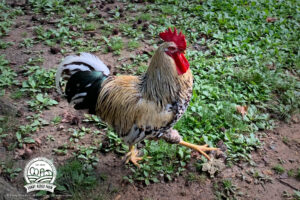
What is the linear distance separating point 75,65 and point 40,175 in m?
1.42

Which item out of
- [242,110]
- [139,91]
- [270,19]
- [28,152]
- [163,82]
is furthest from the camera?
[270,19]

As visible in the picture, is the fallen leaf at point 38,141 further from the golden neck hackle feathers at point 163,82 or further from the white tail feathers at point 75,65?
the golden neck hackle feathers at point 163,82

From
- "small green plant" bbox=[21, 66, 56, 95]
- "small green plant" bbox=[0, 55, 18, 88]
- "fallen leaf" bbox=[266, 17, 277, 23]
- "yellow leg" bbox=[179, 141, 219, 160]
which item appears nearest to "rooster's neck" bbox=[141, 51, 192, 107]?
"yellow leg" bbox=[179, 141, 219, 160]

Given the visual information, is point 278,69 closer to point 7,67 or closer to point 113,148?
point 113,148

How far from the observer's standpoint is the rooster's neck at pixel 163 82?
3.06 meters

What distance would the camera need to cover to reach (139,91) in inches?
128

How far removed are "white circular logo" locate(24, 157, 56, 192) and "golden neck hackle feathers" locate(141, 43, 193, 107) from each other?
1.51m

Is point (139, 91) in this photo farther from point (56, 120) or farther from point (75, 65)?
point (56, 120)

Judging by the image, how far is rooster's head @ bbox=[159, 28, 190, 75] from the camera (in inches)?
117

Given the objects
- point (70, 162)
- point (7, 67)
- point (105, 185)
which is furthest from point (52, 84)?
point (105, 185)

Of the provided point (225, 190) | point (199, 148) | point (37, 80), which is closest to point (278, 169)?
point (225, 190)

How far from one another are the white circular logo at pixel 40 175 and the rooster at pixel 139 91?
0.85 m

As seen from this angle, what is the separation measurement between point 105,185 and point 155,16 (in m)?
4.52

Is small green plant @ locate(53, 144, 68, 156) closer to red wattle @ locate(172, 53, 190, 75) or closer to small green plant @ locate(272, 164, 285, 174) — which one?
red wattle @ locate(172, 53, 190, 75)
